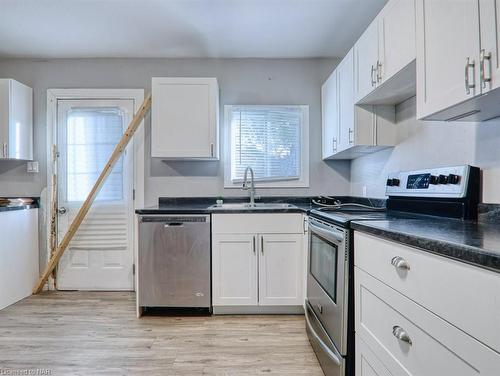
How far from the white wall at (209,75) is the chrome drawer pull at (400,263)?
2126 millimetres

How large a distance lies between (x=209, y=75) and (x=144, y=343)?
253 cm

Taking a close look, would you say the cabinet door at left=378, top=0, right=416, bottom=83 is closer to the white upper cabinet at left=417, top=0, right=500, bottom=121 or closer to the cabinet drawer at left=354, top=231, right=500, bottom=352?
the white upper cabinet at left=417, top=0, right=500, bottom=121

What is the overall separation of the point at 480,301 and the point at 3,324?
3065 millimetres

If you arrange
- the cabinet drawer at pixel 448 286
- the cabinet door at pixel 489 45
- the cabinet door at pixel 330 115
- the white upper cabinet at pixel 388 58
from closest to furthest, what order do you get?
1. the cabinet drawer at pixel 448 286
2. the cabinet door at pixel 489 45
3. the white upper cabinet at pixel 388 58
4. the cabinet door at pixel 330 115

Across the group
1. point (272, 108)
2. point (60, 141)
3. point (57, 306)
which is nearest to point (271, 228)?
point (272, 108)

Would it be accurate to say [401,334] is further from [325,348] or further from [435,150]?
[435,150]

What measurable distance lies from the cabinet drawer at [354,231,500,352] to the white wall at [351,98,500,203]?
2.23 ft

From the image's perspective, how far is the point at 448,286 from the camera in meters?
0.84

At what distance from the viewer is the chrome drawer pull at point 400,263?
1.04 meters

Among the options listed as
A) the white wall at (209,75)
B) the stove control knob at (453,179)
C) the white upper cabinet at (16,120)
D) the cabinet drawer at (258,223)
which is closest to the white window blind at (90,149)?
the white wall at (209,75)

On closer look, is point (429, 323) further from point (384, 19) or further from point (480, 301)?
point (384, 19)

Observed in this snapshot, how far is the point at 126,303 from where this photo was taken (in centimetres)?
281

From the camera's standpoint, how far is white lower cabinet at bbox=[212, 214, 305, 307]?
8.18 ft

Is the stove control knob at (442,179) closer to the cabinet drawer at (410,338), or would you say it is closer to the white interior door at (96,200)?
the cabinet drawer at (410,338)
